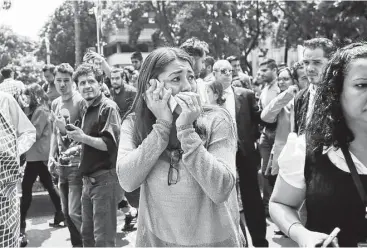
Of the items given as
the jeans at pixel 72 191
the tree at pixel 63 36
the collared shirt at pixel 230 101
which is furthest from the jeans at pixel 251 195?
the tree at pixel 63 36

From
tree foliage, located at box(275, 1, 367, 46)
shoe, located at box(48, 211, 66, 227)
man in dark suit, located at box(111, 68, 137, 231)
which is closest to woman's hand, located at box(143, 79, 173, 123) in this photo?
man in dark suit, located at box(111, 68, 137, 231)

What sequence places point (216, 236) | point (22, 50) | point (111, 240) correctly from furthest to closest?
point (22, 50) < point (111, 240) < point (216, 236)

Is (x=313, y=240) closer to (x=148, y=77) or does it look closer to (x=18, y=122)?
(x=148, y=77)

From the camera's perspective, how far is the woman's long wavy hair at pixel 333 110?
6.11ft

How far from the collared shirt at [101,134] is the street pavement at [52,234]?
1.62 metres

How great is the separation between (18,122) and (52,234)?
9.12 ft

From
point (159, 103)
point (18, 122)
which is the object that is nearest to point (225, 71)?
point (18, 122)

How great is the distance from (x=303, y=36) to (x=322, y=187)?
23.9 meters

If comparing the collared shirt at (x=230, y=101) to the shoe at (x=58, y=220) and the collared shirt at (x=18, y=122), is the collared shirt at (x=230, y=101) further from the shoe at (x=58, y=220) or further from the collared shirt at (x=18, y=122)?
the shoe at (x=58, y=220)

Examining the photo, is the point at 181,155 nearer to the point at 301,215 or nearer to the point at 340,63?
the point at 301,215

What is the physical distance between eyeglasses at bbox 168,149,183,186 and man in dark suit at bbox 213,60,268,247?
8.05 feet

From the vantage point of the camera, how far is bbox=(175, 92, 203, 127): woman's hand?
2.05m

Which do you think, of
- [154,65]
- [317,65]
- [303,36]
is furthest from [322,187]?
[303,36]

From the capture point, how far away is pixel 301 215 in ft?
6.16
